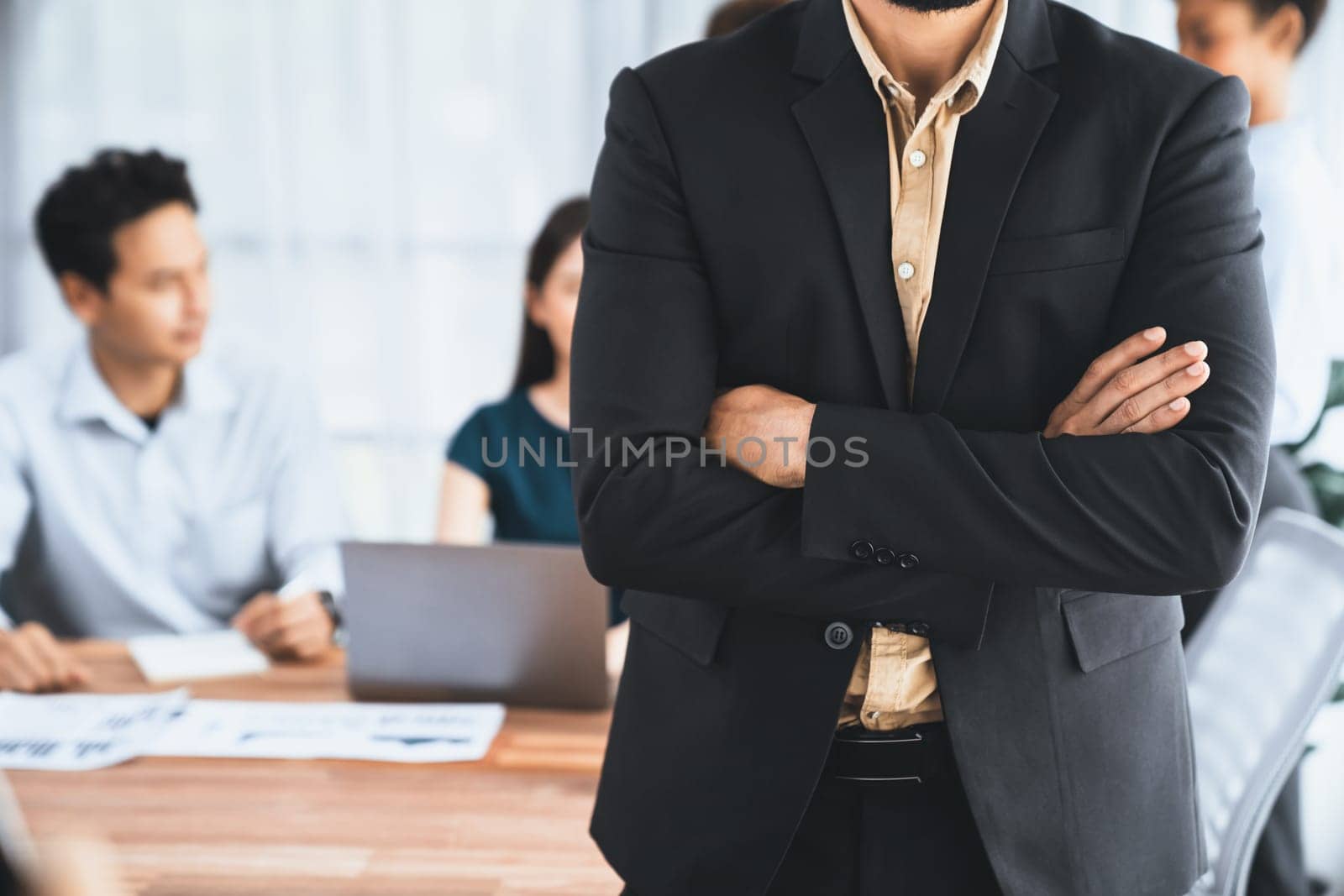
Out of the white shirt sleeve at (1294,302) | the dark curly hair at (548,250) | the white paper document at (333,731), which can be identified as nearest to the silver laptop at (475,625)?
the white paper document at (333,731)

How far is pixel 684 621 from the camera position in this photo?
117cm

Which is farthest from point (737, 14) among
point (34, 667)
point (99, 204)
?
point (34, 667)

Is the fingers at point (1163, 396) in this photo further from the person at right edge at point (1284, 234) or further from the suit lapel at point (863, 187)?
the person at right edge at point (1284, 234)

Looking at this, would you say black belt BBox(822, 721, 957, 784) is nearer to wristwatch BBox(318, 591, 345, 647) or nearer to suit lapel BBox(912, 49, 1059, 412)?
suit lapel BBox(912, 49, 1059, 412)

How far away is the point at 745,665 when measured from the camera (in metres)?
1.13

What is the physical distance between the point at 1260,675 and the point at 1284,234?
1.03m

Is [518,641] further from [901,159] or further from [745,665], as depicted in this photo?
Result: [901,159]

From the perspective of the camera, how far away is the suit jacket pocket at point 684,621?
1146mm

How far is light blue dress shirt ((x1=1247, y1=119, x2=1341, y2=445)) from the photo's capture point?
7.55ft

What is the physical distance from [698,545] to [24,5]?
4354mm

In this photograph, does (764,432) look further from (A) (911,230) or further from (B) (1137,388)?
(B) (1137,388)

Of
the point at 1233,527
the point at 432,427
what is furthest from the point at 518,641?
the point at 432,427

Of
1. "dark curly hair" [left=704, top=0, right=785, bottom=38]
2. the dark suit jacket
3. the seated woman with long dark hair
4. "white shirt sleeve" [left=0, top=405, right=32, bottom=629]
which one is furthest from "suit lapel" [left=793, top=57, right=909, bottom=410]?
"white shirt sleeve" [left=0, top=405, right=32, bottom=629]

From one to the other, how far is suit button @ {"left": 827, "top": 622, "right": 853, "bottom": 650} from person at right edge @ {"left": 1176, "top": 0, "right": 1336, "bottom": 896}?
1531mm
